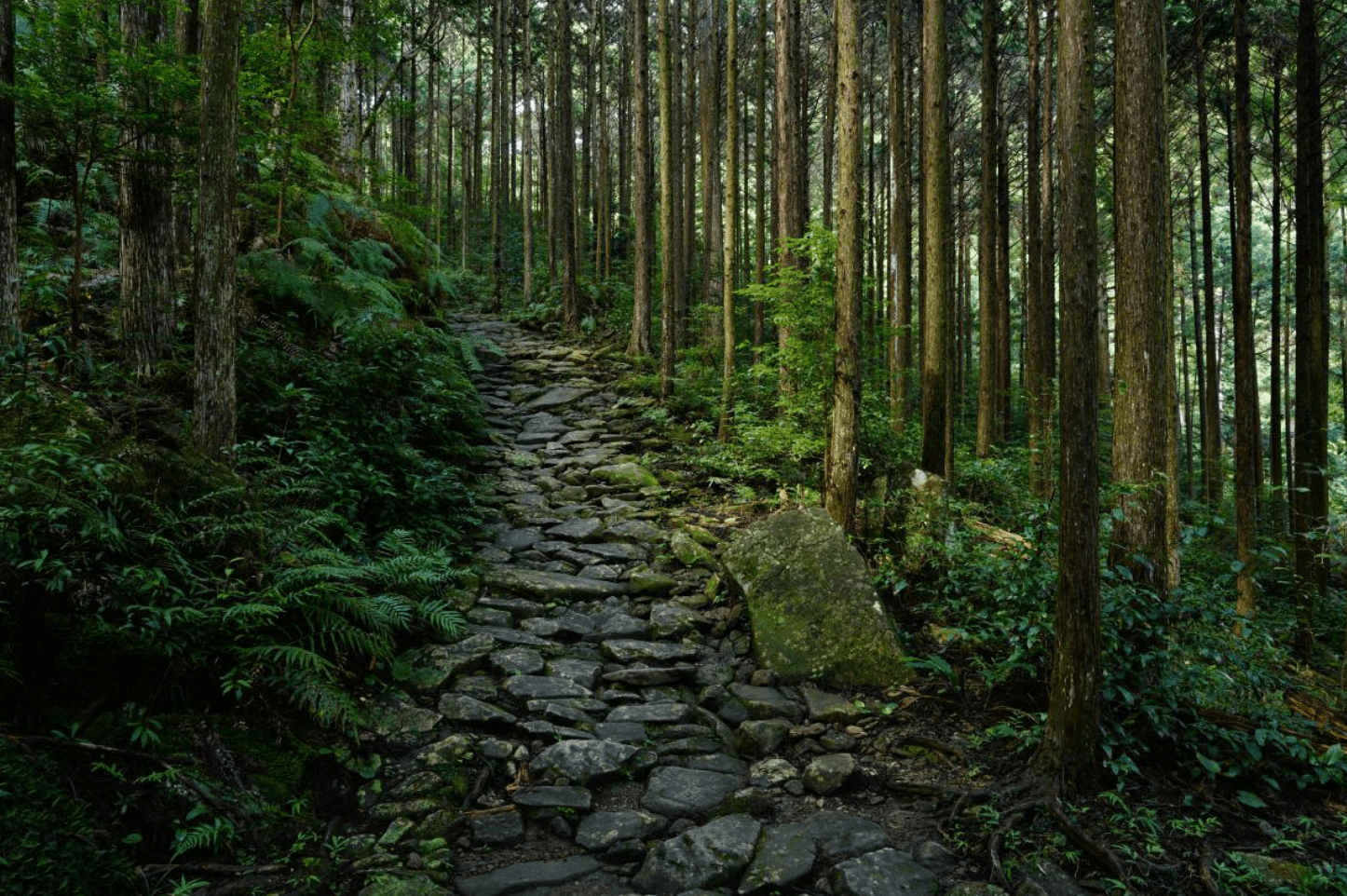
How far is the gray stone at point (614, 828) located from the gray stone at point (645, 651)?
1705 mm

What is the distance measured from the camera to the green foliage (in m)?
2.26

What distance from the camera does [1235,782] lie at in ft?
12.1

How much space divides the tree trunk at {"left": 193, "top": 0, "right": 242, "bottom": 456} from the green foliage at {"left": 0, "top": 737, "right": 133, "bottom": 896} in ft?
9.32

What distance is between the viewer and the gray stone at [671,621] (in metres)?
5.78

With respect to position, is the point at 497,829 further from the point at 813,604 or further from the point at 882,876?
the point at 813,604

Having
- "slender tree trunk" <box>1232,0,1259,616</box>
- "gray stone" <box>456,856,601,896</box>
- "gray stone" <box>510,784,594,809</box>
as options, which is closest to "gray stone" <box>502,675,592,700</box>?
"gray stone" <box>510,784,594,809</box>

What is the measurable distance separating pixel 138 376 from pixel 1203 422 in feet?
73.6

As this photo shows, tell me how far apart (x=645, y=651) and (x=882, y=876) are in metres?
2.63

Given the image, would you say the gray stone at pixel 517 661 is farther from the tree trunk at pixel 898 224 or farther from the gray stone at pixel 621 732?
the tree trunk at pixel 898 224

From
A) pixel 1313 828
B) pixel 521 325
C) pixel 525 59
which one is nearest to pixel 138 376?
pixel 1313 828

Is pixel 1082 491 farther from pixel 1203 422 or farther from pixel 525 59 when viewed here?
pixel 525 59

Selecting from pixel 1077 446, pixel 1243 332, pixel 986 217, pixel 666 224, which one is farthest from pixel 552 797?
pixel 986 217

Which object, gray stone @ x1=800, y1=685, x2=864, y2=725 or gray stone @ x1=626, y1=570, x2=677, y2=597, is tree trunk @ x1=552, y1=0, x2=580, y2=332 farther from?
gray stone @ x1=800, y1=685, x2=864, y2=725

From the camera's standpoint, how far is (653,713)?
4680 millimetres
